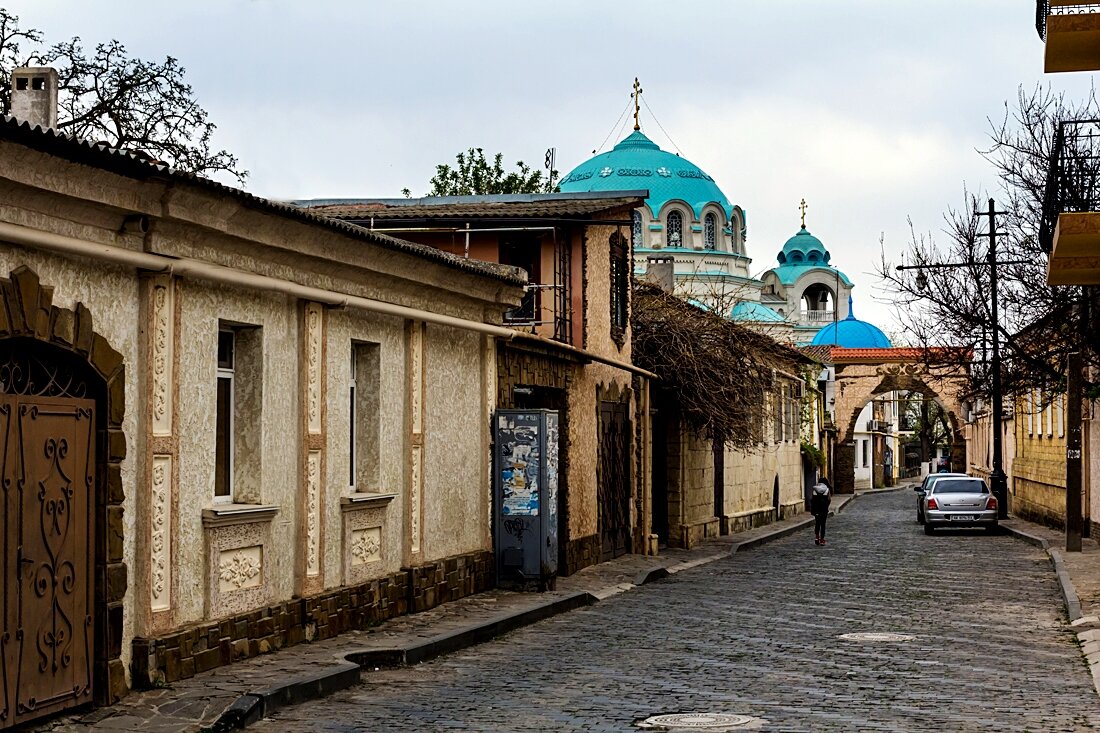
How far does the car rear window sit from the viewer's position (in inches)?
1430

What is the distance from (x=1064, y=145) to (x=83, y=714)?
60.5 ft

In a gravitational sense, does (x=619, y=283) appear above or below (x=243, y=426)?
above

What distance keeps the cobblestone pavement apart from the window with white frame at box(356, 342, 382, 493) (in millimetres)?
2143

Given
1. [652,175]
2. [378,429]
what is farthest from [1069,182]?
[652,175]

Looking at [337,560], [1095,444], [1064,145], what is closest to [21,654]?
[337,560]

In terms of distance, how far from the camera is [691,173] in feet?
234

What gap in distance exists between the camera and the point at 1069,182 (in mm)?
22422

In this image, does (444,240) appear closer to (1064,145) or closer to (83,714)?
(1064,145)

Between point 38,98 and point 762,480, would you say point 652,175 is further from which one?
point 38,98

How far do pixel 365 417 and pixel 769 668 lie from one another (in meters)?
4.91

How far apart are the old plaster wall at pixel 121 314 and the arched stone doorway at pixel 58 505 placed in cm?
12

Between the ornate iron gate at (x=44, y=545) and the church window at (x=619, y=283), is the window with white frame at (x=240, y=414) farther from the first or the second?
the church window at (x=619, y=283)

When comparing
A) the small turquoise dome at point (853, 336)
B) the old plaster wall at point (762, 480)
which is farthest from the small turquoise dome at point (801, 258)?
the old plaster wall at point (762, 480)

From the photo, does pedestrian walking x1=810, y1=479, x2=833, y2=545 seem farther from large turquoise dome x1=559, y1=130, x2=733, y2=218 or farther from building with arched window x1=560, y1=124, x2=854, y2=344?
large turquoise dome x1=559, y1=130, x2=733, y2=218
